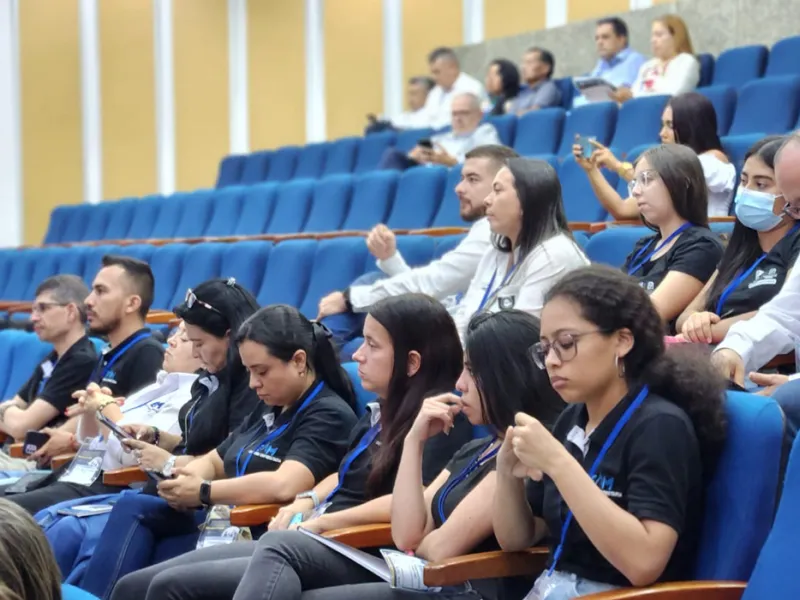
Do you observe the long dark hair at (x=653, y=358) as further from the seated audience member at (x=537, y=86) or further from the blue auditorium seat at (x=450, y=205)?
the seated audience member at (x=537, y=86)

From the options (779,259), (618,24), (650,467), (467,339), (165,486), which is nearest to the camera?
(650,467)

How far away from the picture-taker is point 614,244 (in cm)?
279

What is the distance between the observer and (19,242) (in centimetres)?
780

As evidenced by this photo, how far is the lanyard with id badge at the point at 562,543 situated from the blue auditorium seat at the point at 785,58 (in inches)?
144

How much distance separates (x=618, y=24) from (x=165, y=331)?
10.6 feet

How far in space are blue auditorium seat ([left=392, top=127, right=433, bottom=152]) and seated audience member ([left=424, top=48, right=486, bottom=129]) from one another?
531 mm

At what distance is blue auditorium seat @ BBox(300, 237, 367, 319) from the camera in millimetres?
3760

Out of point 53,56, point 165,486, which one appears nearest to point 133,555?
point 165,486

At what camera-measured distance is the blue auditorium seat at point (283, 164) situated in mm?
6816

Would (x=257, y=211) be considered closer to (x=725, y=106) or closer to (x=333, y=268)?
(x=333, y=268)

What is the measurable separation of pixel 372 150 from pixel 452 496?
15.4 ft

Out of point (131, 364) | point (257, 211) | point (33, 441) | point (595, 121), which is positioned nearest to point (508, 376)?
point (131, 364)

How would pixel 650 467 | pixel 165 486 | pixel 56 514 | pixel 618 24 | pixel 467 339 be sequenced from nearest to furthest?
pixel 650 467
pixel 467 339
pixel 165 486
pixel 56 514
pixel 618 24

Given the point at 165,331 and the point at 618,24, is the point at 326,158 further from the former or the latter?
the point at 165,331
